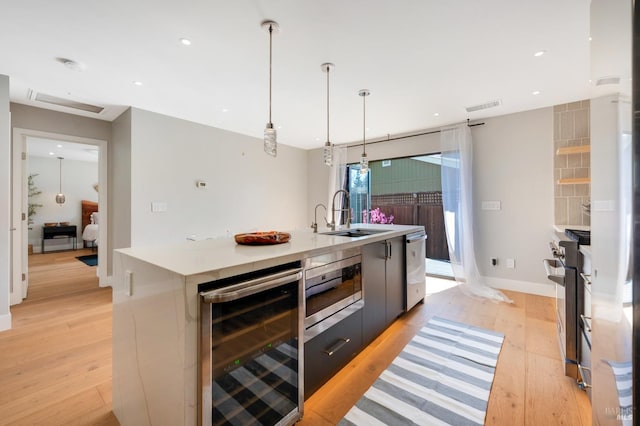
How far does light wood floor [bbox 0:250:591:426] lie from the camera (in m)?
1.53

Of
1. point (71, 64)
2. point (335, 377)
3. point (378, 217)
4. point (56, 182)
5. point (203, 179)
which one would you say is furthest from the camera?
point (56, 182)

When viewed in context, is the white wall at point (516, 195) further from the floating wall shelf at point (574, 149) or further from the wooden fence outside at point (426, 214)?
the wooden fence outside at point (426, 214)

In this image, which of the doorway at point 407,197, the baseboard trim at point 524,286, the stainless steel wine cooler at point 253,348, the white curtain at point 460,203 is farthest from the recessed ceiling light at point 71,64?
the baseboard trim at point 524,286

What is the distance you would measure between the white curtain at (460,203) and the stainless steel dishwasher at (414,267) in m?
1.14

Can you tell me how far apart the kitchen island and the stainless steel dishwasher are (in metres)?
1.53

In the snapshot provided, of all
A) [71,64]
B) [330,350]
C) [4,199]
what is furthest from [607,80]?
[4,199]

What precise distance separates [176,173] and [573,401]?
15.2ft

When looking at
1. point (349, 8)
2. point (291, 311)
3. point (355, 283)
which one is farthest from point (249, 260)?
point (349, 8)

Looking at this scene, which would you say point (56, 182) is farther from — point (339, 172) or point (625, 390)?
point (625, 390)

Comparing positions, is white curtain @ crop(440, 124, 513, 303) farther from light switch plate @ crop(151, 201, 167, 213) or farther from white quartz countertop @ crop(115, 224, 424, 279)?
light switch plate @ crop(151, 201, 167, 213)

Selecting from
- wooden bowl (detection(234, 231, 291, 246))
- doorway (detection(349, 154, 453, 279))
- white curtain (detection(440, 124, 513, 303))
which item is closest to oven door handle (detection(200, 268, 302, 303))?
wooden bowl (detection(234, 231, 291, 246))

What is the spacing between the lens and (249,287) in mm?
1074

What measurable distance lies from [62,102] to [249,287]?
410 centimetres

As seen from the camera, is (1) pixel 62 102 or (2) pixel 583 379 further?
(1) pixel 62 102
